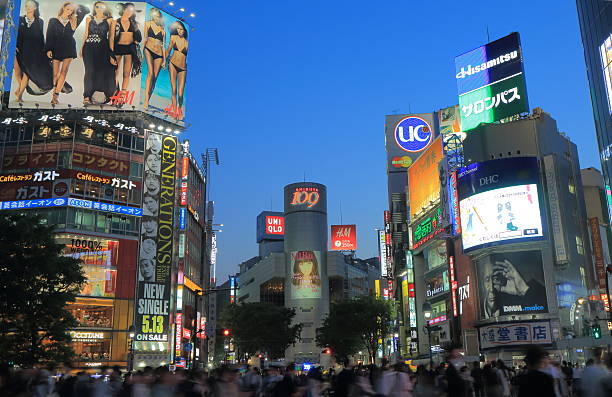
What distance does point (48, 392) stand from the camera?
1488 centimetres

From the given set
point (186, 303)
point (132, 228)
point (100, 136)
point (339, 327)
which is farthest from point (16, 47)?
point (339, 327)

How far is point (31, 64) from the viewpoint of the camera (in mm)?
66438

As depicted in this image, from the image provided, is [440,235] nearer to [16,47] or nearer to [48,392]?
[16,47]

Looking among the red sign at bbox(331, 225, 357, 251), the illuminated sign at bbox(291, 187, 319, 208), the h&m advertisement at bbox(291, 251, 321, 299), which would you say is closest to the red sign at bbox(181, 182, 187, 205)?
the h&m advertisement at bbox(291, 251, 321, 299)

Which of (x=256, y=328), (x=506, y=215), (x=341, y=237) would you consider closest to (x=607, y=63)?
(x=506, y=215)

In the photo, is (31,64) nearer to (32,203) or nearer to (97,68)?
(97,68)

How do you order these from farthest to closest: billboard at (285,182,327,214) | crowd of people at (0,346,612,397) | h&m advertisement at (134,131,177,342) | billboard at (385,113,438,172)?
billboard at (285,182,327,214)
billboard at (385,113,438,172)
h&m advertisement at (134,131,177,342)
crowd of people at (0,346,612,397)

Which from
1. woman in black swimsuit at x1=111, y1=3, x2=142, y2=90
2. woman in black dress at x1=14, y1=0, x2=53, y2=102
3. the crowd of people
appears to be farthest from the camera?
woman in black swimsuit at x1=111, y1=3, x2=142, y2=90

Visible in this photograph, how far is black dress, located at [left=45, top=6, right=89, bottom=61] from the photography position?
218 ft

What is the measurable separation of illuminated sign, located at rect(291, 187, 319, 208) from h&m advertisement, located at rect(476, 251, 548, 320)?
68241 millimetres

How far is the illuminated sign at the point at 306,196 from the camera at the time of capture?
124 m

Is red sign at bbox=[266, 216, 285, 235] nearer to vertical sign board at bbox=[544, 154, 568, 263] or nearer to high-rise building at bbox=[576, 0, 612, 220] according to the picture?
high-rise building at bbox=[576, 0, 612, 220]

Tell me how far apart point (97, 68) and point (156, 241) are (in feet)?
64.4

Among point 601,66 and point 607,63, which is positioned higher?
point 601,66
